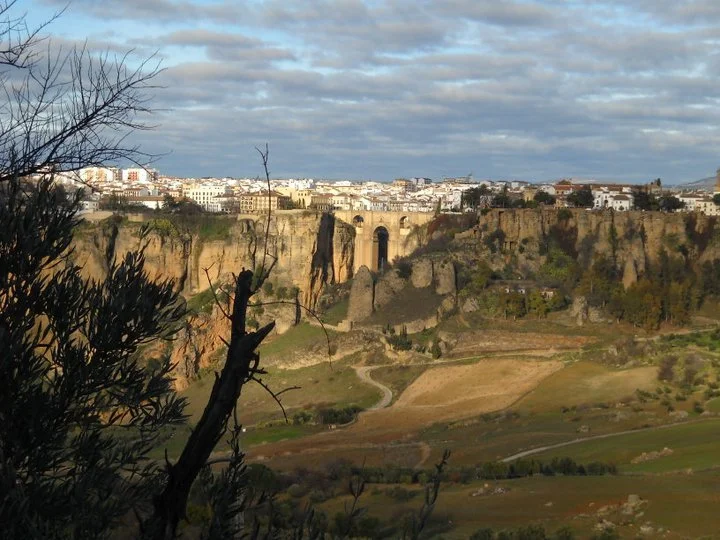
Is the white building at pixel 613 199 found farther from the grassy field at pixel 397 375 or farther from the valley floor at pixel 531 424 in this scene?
the grassy field at pixel 397 375

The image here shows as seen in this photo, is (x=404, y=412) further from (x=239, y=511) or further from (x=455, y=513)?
(x=239, y=511)

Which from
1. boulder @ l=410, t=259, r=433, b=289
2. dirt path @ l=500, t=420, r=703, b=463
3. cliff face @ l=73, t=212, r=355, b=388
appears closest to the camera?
dirt path @ l=500, t=420, r=703, b=463

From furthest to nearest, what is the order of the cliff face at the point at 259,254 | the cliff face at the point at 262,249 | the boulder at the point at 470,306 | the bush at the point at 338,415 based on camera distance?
the cliff face at the point at 259,254 → the cliff face at the point at 262,249 → the boulder at the point at 470,306 → the bush at the point at 338,415

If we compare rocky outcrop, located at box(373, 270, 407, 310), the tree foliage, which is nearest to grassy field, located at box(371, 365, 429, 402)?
rocky outcrop, located at box(373, 270, 407, 310)

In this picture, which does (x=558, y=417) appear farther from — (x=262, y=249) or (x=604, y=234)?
(x=262, y=249)

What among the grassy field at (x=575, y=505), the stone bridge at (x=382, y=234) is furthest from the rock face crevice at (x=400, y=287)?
the grassy field at (x=575, y=505)

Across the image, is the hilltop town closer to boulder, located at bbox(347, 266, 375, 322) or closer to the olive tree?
boulder, located at bbox(347, 266, 375, 322)
